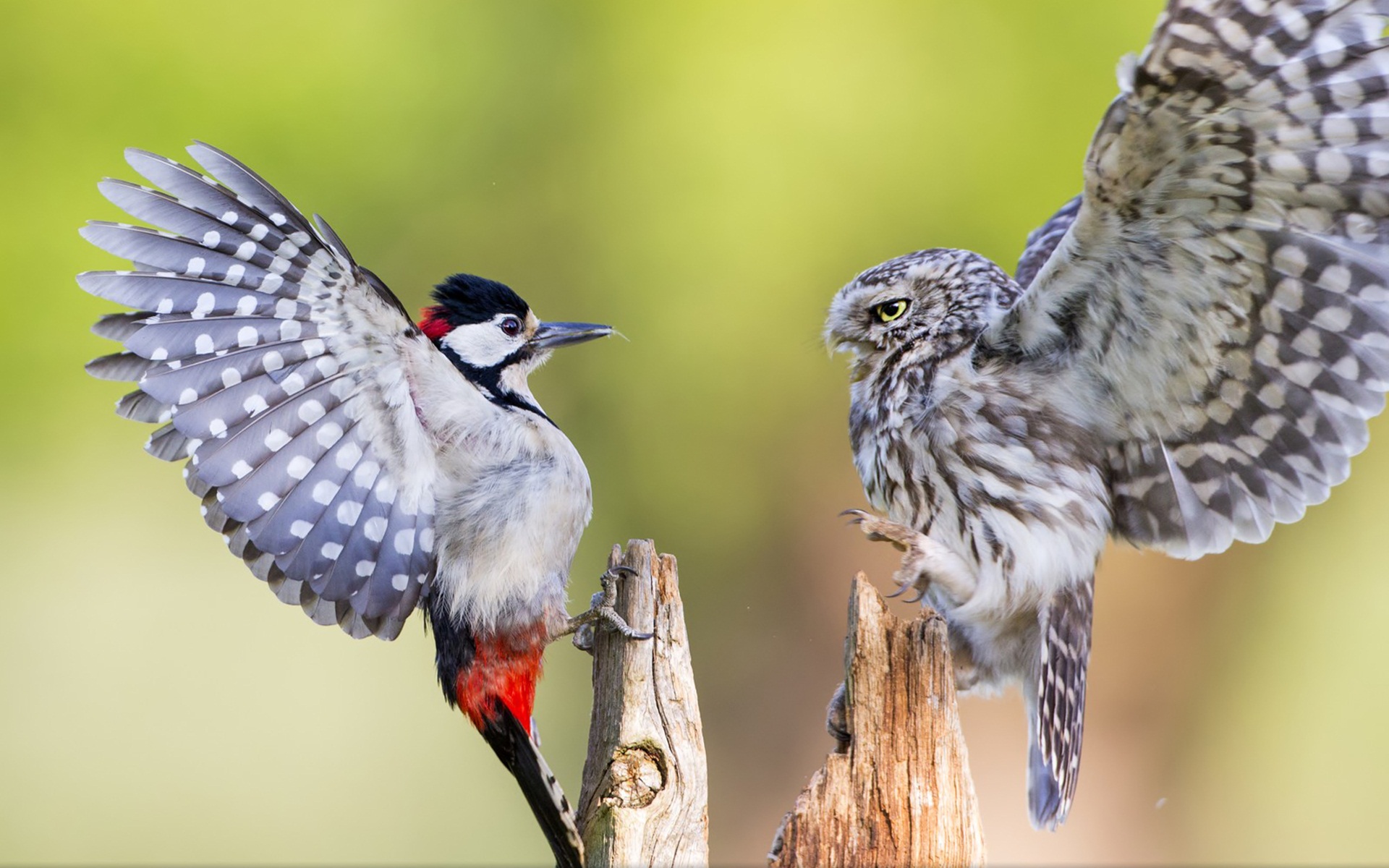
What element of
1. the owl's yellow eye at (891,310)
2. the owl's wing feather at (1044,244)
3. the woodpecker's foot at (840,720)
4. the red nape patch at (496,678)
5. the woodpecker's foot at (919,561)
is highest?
the owl's wing feather at (1044,244)

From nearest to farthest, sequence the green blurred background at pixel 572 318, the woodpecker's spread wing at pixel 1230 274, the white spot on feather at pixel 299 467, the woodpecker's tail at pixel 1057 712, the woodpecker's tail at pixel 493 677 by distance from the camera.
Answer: the woodpecker's spread wing at pixel 1230 274, the white spot on feather at pixel 299 467, the woodpecker's tail at pixel 493 677, the woodpecker's tail at pixel 1057 712, the green blurred background at pixel 572 318

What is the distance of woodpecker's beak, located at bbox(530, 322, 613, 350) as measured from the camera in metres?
4.01

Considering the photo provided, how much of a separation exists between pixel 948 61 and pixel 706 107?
60.2 inches

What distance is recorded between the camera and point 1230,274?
3301 millimetres

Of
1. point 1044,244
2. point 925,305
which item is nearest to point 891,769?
point 925,305

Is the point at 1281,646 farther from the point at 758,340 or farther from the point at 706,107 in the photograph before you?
the point at 706,107

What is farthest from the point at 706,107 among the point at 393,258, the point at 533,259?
the point at 393,258

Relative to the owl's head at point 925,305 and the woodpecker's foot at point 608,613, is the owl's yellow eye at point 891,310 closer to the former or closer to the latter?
the owl's head at point 925,305

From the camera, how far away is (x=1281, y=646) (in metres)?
8.48

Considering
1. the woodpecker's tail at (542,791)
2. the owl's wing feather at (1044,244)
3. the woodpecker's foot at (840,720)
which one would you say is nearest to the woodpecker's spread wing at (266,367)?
the woodpecker's tail at (542,791)

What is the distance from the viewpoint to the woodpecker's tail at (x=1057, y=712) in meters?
3.72

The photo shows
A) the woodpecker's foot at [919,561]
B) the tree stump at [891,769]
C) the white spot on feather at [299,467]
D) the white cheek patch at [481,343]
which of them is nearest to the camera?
the tree stump at [891,769]

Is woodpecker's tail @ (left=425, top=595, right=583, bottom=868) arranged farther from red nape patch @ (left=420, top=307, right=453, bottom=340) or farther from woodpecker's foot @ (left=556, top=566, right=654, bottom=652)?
red nape patch @ (left=420, top=307, right=453, bottom=340)

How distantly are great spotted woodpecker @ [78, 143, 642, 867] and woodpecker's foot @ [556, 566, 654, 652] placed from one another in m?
0.01
